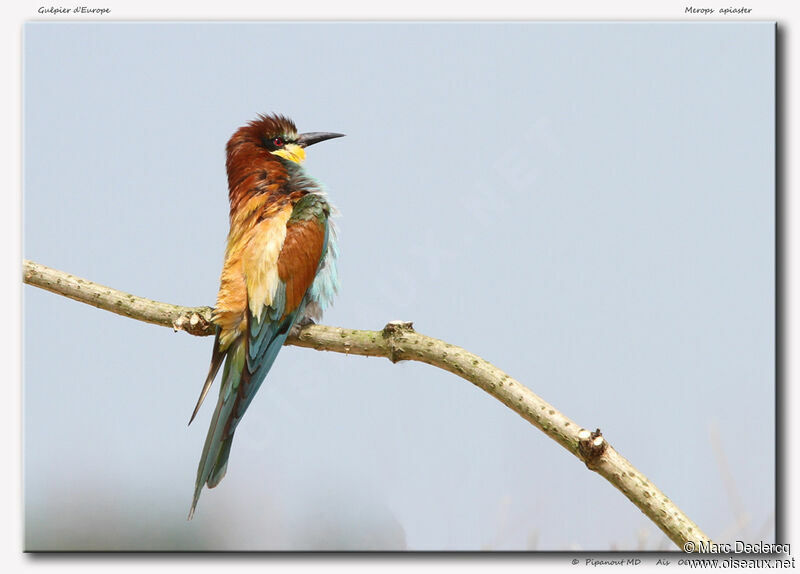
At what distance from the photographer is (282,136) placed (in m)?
2.37

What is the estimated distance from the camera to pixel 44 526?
6.73 ft

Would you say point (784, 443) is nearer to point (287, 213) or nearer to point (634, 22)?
point (634, 22)

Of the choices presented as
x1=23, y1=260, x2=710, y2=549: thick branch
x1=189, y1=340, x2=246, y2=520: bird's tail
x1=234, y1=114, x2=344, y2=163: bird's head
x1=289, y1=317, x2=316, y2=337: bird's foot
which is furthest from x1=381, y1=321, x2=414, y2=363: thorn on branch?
x1=234, y1=114, x2=344, y2=163: bird's head

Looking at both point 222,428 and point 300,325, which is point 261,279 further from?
point 222,428

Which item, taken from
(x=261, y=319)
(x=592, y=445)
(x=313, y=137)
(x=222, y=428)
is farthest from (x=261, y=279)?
(x=592, y=445)

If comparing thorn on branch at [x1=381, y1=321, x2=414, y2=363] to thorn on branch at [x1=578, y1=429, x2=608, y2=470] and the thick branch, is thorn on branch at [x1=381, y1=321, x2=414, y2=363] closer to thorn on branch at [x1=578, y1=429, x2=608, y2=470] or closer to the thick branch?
the thick branch

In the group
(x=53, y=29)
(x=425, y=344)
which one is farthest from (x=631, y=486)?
(x=53, y=29)

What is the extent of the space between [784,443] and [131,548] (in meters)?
1.70

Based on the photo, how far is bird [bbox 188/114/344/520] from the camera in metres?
1.94

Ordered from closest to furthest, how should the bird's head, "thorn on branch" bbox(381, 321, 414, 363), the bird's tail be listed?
"thorn on branch" bbox(381, 321, 414, 363), the bird's tail, the bird's head

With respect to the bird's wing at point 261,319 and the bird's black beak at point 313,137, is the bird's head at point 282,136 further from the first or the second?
the bird's wing at point 261,319

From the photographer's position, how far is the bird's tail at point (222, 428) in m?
1.91

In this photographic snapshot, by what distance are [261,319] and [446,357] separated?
58 cm

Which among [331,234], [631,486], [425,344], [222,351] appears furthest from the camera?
[331,234]
